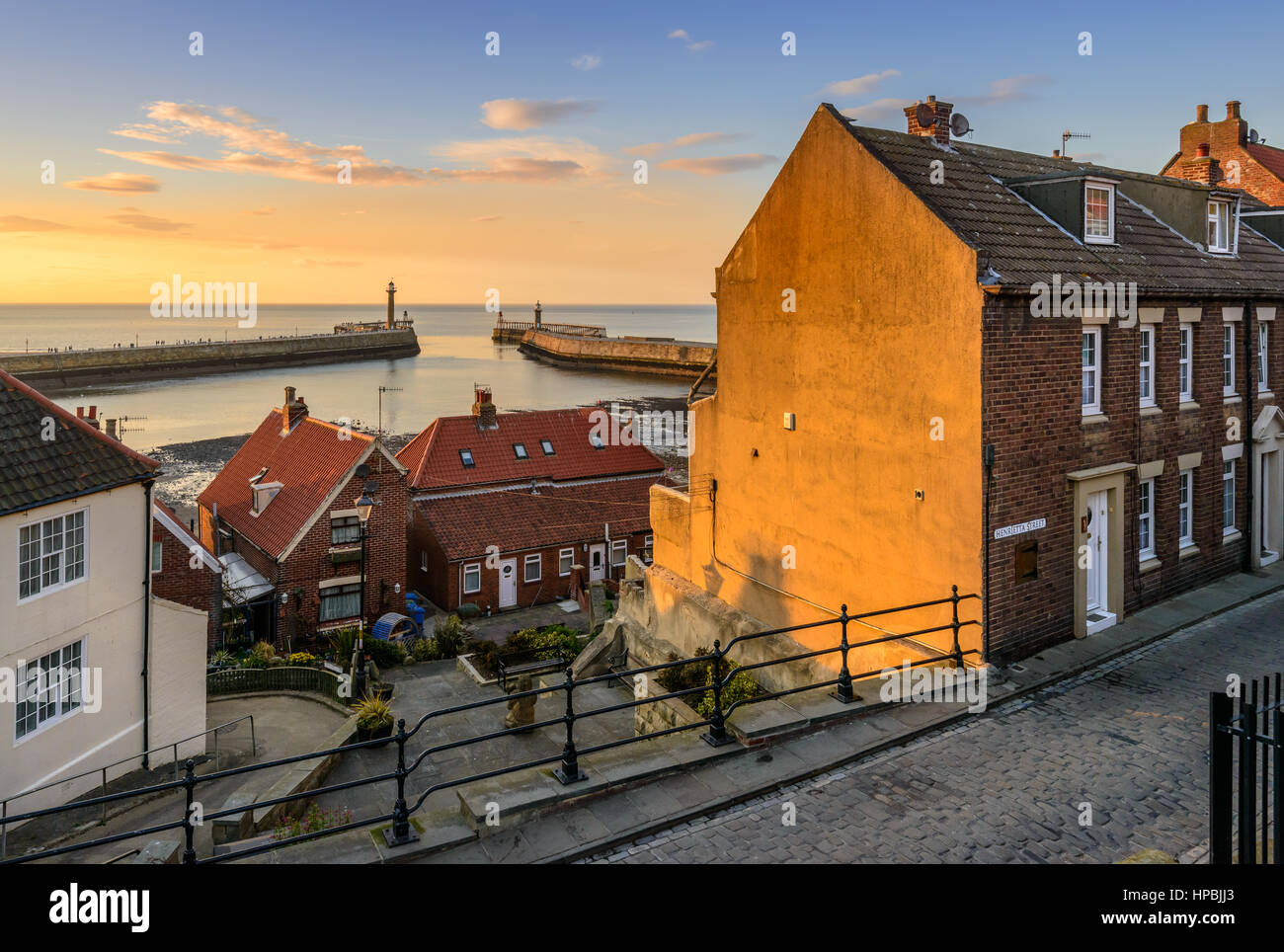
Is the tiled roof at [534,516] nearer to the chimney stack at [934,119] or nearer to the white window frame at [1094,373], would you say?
the chimney stack at [934,119]

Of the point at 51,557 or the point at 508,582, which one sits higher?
the point at 51,557

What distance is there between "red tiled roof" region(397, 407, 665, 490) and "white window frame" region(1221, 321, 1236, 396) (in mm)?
26375

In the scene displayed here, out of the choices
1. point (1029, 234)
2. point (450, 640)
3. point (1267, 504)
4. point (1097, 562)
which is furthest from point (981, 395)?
point (450, 640)

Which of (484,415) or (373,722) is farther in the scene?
(484,415)

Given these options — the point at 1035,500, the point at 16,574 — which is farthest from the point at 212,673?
the point at 1035,500

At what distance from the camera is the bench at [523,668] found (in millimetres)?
24344

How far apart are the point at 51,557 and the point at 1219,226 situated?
81.8 feet

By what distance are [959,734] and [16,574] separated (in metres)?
15.4

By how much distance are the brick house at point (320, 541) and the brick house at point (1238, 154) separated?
30.5 m

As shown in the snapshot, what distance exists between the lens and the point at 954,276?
13.3 m

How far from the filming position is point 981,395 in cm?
1294

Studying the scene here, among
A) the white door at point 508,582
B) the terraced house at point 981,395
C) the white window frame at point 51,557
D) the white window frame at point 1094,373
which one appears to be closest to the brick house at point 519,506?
the white door at point 508,582

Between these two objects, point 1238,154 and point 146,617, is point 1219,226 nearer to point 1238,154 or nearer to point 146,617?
point 1238,154
